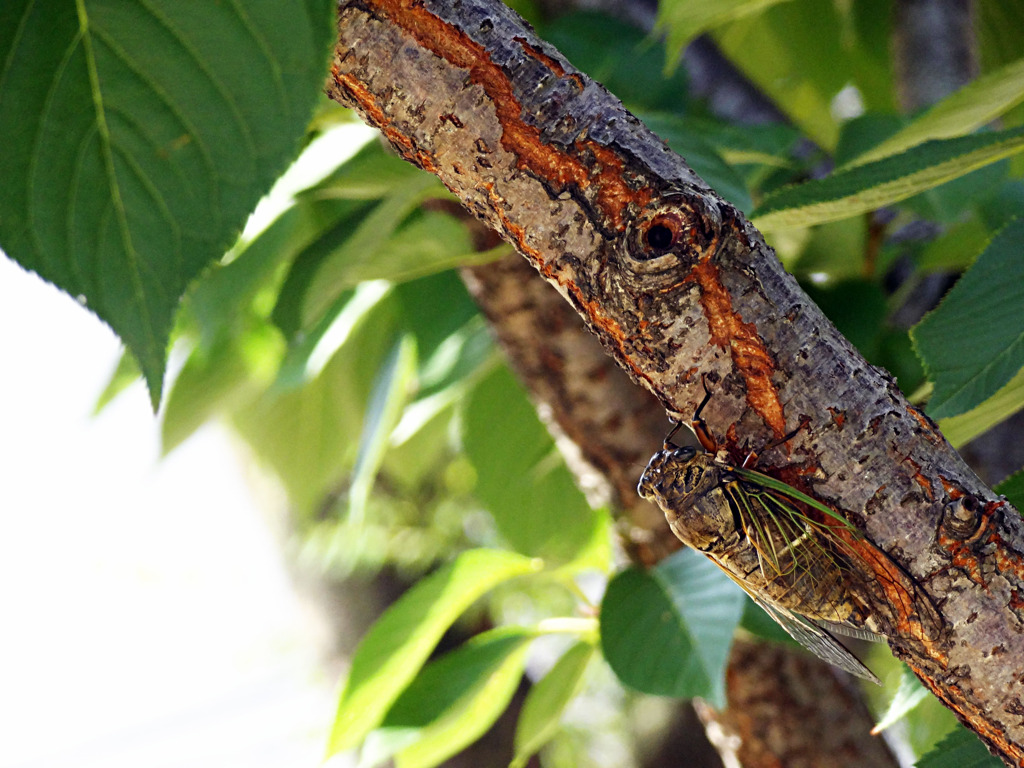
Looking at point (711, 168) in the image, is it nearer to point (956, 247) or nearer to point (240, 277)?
point (956, 247)

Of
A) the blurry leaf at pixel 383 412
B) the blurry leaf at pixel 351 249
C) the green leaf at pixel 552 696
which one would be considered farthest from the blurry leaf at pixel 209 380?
the green leaf at pixel 552 696

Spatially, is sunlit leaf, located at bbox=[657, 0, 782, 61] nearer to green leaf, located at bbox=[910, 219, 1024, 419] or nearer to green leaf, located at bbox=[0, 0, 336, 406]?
green leaf, located at bbox=[910, 219, 1024, 419]

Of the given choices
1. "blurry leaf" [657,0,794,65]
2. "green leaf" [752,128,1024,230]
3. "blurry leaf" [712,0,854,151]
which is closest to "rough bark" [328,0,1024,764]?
"green leaf" [752,128,1024,230]

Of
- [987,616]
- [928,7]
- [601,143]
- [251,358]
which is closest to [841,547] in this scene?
[987,616]

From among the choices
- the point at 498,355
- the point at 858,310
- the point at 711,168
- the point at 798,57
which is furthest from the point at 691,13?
the point at 798,57

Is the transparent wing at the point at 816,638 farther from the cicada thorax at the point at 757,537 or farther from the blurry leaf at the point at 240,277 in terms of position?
the blurry leaf at the point at 240,277
